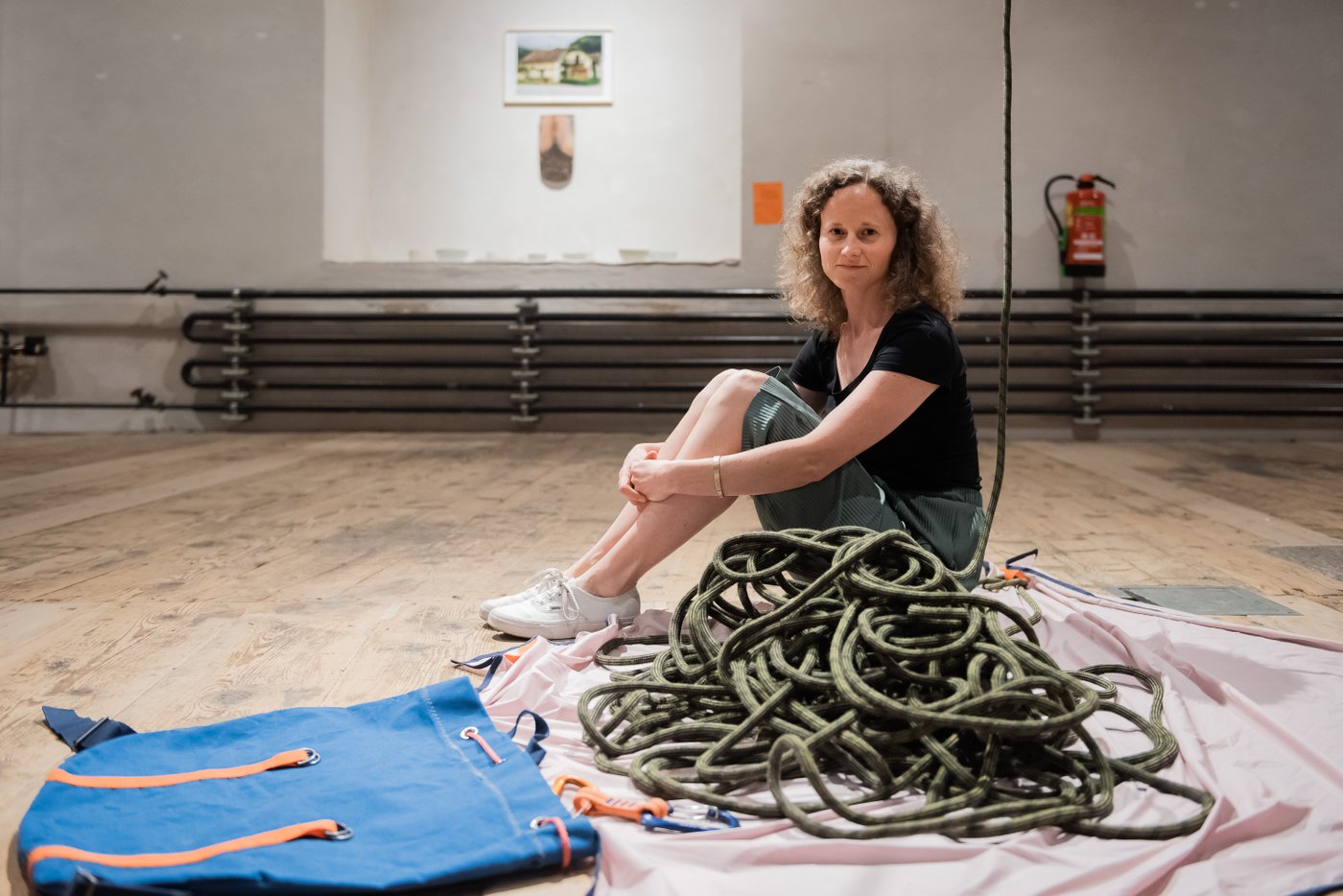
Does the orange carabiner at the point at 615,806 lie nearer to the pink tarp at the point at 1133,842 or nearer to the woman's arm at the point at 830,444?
the pink tarp at the point at 1133,842

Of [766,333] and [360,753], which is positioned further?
[766,333]

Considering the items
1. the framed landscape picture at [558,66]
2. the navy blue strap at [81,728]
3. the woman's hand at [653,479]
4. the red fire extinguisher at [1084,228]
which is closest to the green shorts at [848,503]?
the woman's hand at [653,479]

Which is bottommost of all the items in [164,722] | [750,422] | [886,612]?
[164,722]

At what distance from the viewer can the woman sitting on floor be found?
1690mm

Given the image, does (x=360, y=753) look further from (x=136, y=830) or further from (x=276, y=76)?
(x=276, y=76)

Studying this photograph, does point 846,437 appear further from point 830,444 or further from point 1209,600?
point 1209,600

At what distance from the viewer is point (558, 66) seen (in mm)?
6340

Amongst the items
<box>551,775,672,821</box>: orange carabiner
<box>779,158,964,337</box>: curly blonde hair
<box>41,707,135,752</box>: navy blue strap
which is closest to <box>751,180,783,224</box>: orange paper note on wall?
<box>779,158,964,337</box>: curly blonde hair

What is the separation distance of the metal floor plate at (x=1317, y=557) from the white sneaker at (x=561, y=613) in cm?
166

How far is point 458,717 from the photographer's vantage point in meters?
1.42

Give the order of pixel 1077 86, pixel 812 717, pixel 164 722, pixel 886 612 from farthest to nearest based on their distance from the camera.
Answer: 1. pixel 1077 86
2. pixel 164 722
3. pixel 886 612
4. pixel 812 717

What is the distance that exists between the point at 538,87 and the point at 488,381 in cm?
191

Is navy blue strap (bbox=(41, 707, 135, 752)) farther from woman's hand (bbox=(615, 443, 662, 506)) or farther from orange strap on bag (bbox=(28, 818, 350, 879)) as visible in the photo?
woman's hand (bbox=(615, 443, 662, 506))

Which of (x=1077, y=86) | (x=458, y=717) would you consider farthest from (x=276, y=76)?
(x=458, y=717)
